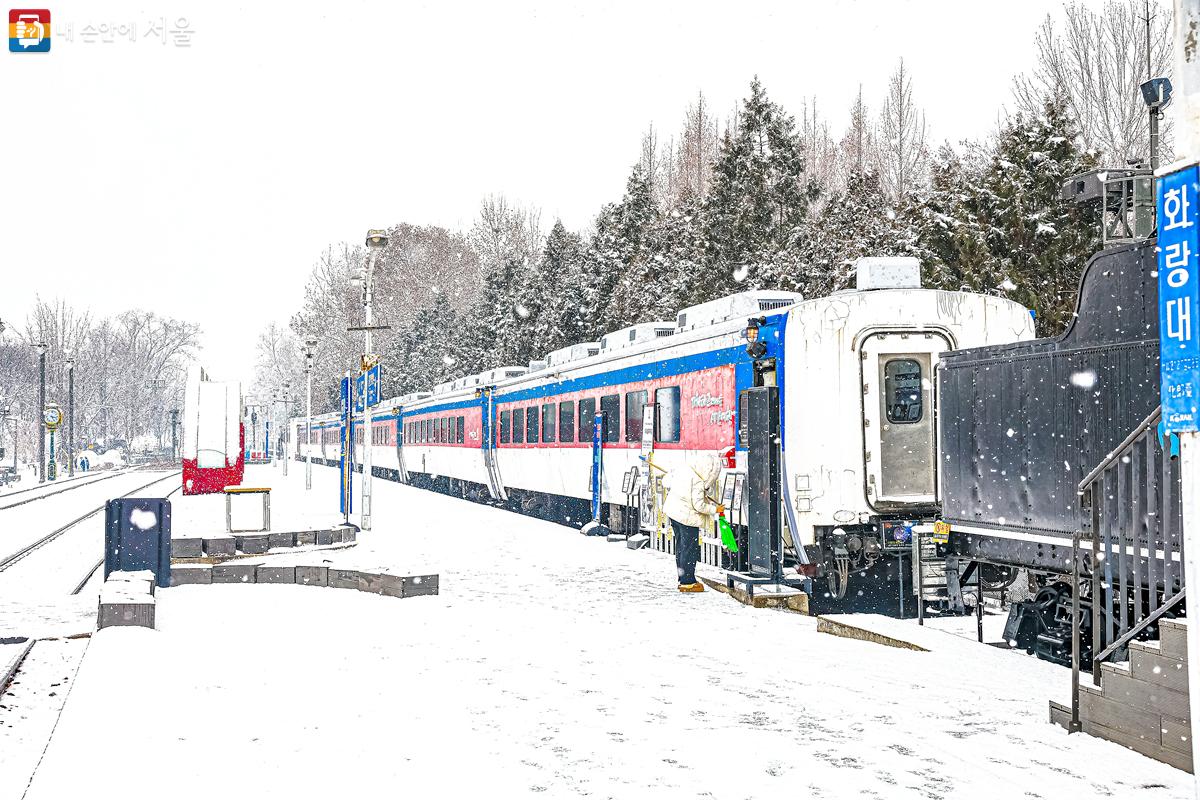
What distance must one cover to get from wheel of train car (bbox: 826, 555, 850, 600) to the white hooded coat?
158cm

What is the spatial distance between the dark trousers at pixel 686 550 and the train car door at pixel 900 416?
219 centimetres

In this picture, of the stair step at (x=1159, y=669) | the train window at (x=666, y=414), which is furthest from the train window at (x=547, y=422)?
the stair step at (x=1159, y=669)

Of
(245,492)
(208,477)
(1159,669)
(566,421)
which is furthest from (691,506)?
(208,477)

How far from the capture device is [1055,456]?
822cm

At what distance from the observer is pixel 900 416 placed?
11.6 metres

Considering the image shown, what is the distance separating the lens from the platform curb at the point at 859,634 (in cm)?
896

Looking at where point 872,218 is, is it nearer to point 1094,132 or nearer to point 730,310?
point 1094,132

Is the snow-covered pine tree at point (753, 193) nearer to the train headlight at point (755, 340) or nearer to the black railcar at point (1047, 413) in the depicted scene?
the train headlight at point (755, 340)

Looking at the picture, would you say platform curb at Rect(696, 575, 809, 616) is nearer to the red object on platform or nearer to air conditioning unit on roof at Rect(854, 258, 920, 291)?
air conditioning unit on roof at Rect(854, 258, 920, 291)

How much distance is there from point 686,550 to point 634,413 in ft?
17.1

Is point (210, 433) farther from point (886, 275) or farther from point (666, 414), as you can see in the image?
point (886, 275)

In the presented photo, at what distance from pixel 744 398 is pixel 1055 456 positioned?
475 centimetres

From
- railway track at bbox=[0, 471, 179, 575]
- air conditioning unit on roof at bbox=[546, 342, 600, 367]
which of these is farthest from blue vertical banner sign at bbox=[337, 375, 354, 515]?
railway track at bbox=[0, 471, 179, 575]

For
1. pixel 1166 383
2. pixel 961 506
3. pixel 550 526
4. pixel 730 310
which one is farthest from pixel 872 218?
pixel 1166 383
